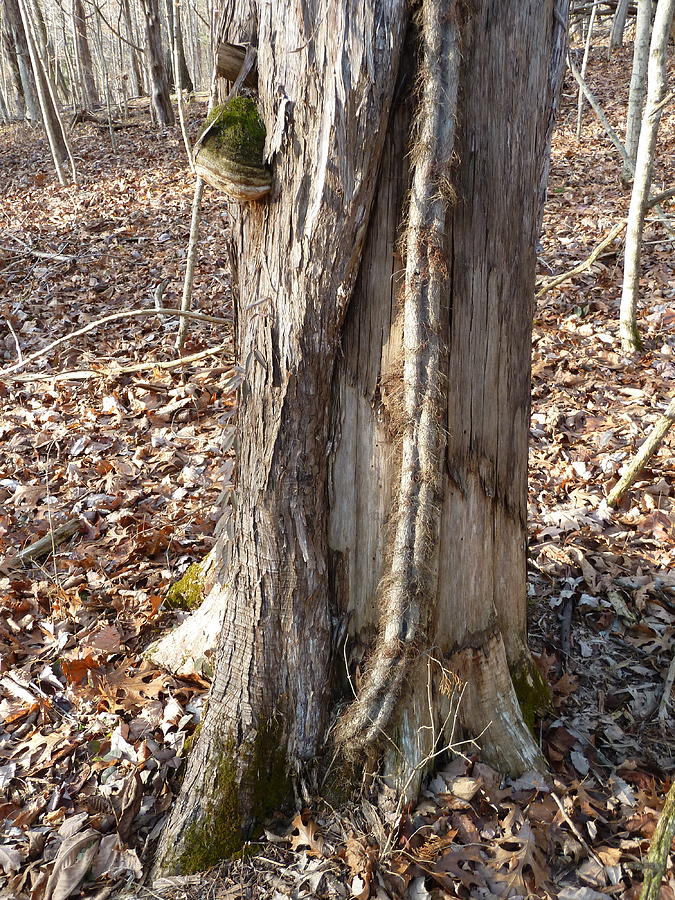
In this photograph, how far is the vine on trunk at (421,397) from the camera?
5.56ft

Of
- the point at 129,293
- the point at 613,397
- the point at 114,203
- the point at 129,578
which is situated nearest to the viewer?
the point at 129,578

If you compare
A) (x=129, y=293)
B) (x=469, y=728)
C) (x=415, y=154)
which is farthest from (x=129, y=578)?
(x=129, y=293)

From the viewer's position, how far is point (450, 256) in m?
1.88

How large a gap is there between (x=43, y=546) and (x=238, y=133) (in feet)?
9.55

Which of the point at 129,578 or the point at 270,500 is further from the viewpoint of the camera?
the point at 129,578

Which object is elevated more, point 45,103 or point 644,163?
point 45,103

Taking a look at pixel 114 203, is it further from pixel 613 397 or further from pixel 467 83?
pixel 467 83

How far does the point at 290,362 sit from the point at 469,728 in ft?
4.86

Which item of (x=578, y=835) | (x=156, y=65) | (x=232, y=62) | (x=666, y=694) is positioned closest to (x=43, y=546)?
(x=232, y=62)

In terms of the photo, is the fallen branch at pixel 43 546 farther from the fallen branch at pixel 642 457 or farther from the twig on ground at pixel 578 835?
the fallen branch at pixel 642 457

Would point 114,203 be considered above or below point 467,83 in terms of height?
above

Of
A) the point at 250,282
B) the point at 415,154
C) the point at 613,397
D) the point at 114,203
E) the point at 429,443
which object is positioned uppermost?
the point at 114,203

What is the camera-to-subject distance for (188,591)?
329 cm

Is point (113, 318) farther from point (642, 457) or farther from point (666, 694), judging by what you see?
point (666, 694)
